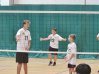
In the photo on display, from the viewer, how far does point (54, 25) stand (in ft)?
57.5

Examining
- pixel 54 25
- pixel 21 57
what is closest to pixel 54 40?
pixel 54 25

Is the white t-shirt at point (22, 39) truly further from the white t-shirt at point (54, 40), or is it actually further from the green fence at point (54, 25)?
the green fence at point (54, 25)

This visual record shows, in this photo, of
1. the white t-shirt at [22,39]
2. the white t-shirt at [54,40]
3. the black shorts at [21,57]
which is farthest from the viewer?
the white t-shirt at [54,40]

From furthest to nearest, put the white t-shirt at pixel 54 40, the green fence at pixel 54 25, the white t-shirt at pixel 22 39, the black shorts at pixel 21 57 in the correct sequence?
1. the green fence at pixel 54 25
2. the white t-shirt at pixel 54 40
3. the white t-shirt at pixel 22 39
4. the black shorts at pixel 21 57

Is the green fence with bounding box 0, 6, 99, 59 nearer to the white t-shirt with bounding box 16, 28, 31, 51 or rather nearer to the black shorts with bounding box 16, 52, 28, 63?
the white t-shirt with bounding box 16, 28, 31, 51

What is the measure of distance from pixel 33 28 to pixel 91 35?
2.83m

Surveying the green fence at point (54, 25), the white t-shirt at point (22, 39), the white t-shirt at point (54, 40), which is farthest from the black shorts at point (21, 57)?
the green fence at point (54, 25)

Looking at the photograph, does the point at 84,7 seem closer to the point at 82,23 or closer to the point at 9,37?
the point at 82,23

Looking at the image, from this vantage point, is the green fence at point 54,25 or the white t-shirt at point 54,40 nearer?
the white t-shirt at point 54,40

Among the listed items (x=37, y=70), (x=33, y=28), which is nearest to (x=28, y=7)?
(x=33, y=28)

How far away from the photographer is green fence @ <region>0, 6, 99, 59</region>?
675 inches

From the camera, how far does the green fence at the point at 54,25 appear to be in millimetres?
17141

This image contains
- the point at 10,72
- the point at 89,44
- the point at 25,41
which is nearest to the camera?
the point at 25,41

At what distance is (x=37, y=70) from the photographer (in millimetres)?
12523
